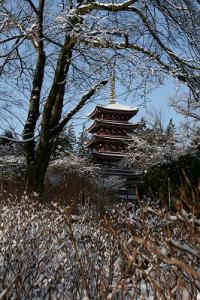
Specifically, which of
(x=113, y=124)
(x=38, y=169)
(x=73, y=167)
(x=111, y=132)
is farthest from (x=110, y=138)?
(x=38, y=169)

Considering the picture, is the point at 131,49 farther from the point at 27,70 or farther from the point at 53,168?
the point at 53,168

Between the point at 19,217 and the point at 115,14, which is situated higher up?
the point at 115,14

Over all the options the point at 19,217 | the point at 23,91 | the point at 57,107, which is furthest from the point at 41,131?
the point at 19,217

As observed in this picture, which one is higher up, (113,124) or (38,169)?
(113,124)

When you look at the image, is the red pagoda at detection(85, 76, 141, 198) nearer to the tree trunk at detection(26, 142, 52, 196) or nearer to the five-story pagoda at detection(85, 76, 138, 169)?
the five-story pagoda at detection(85, 76, 138, 169)

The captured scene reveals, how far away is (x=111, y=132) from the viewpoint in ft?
120

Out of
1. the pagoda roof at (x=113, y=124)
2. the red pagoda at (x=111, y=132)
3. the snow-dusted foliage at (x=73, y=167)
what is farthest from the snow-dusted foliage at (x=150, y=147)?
the snow-dusted foliage at (x=73, y=167)

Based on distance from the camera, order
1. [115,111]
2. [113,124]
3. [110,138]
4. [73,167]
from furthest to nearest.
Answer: [115,111] < [113,124] < [110,138] < [73,167]

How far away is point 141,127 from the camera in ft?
135

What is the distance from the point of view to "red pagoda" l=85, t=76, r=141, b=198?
34656 millimetres

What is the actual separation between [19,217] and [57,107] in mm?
5930

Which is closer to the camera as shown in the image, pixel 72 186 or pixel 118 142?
pixel 72 186

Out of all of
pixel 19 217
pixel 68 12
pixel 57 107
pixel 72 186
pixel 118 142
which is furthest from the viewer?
pixel 118 142

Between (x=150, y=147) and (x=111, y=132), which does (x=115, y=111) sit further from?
(x=150, y=147)
